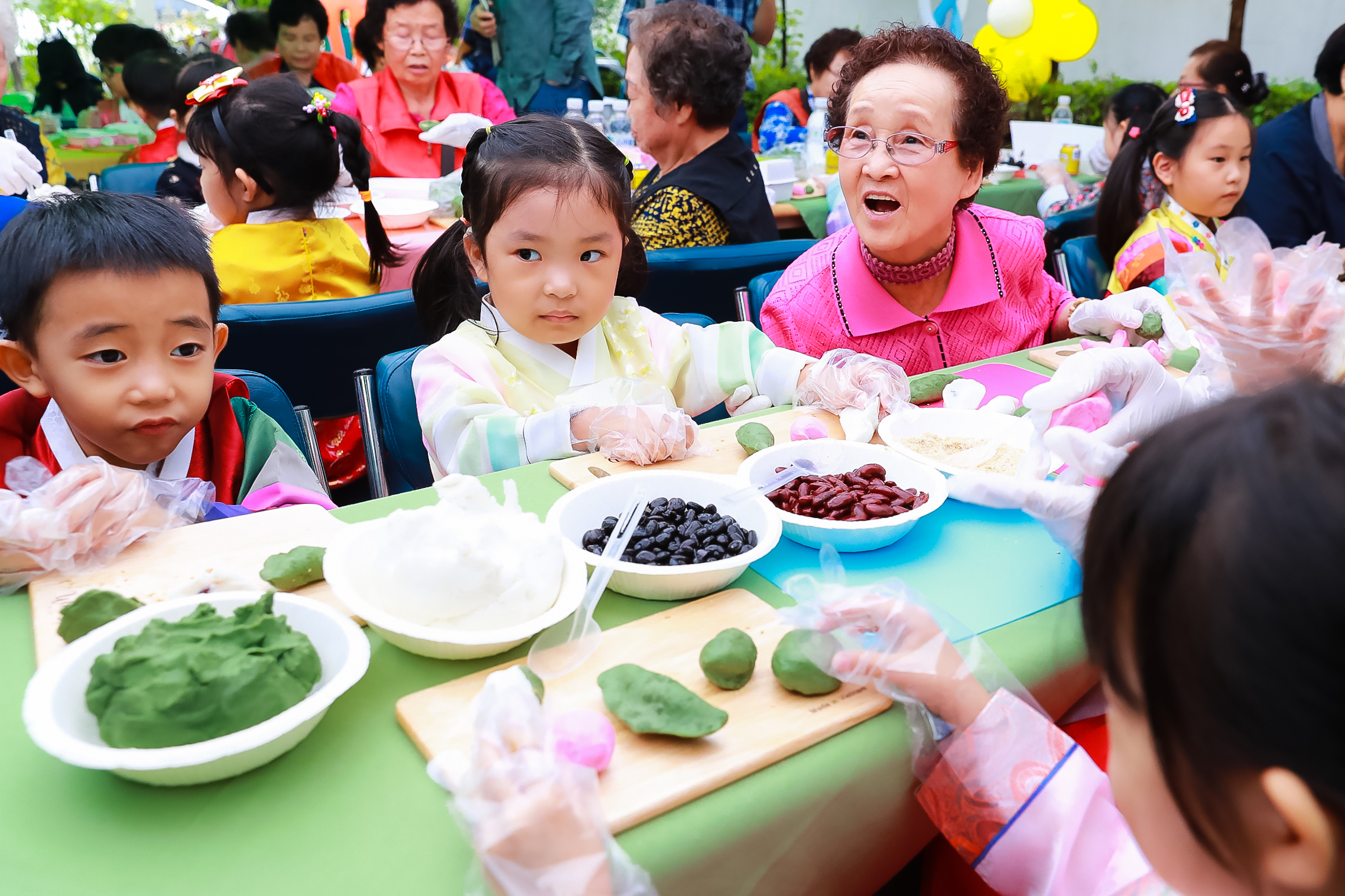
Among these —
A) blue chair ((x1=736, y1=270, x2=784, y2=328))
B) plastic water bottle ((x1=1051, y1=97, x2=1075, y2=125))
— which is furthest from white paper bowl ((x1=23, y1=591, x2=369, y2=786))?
plastic water bottle ((x1=1051, y1=97, x2=1075, y2=125))

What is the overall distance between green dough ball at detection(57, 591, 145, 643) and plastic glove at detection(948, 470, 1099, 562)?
1.14 metres

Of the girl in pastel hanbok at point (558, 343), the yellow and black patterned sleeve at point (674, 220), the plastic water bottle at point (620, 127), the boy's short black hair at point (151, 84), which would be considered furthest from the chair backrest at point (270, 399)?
the boy's short black hair at point (151, 84)

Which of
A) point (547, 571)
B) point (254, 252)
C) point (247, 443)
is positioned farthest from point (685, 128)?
point (547, 571)

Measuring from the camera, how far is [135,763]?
2.34ft

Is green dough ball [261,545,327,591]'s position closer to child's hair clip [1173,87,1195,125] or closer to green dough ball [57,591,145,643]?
green dough ball [57,591,145,643]

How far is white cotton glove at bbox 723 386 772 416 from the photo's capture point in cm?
196

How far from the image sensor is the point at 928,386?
1881 millimetres

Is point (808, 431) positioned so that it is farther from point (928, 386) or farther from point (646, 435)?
point (928, 386)

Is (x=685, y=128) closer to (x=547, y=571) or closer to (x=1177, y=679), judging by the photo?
(x=547, y=571)

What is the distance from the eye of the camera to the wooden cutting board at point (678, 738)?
0.78 metres

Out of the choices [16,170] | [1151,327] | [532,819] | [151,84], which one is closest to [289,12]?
[151,84]

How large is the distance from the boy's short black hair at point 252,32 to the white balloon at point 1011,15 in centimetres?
511

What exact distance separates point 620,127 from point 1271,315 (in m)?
4.08

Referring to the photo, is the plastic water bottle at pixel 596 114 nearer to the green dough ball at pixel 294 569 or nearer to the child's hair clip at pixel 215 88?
the child's hair clip at pixel 215 88
